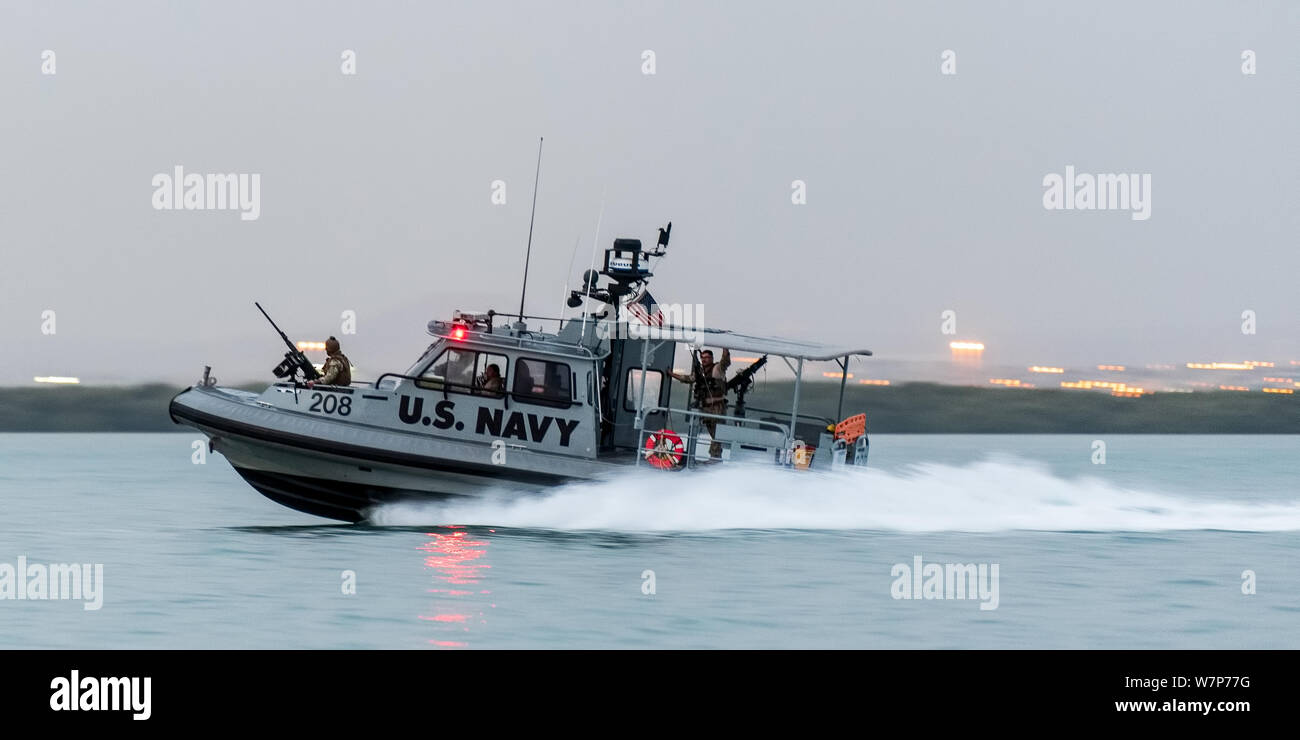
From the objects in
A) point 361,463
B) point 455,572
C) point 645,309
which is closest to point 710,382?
point 645,309

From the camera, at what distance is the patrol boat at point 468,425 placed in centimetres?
1617

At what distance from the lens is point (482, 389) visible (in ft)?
53.8

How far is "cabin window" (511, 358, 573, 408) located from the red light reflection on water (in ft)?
6.17

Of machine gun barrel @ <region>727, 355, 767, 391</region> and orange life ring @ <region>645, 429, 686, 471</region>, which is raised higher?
machine gun barrel @ <region>727, 355, 767, 391</region>

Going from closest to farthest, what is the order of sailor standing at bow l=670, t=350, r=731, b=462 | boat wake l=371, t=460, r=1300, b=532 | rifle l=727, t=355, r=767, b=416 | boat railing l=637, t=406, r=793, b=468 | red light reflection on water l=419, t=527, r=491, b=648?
red light reflection on water l=419, t=527, r=491, b=648 → boat wake l=371, t=460, r=1300, b=532 → boat railing l=637, t=406, r=793, b=468 → sailor standing at bow l=670, t=350, r=731, b=462 → rifle l=727, t=355, r=767, b=416

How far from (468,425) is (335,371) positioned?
1.88 m

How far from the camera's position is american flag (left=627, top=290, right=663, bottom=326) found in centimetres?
1728

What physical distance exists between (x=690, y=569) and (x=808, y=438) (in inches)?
141

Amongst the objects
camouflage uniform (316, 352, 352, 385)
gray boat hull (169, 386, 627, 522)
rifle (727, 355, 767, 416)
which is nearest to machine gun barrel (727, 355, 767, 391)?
rifle (727, 355, 767, 416)

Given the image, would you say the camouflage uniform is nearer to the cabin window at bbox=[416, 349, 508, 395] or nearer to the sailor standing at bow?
the cabin window at bbox=[416, 349, 508, 395]

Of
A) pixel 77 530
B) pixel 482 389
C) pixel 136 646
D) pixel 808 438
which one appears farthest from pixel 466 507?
pixel 77 530

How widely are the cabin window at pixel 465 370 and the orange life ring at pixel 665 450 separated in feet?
6.33

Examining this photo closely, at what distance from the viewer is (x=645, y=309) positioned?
685 inches

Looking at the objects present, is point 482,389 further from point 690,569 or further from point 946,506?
point 946,506
